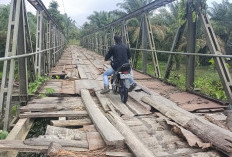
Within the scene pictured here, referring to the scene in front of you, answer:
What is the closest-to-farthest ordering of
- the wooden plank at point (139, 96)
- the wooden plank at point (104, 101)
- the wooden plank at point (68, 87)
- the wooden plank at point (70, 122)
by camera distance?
1. the wooden plank at point (70, 122)
2. the wooden plank at point (104, 101)
3. the wooden plank at point (139, 96)
4. the wooden plank at point (68, 87)

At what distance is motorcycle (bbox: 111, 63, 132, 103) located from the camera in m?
6.13

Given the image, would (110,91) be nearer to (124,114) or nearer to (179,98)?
(179,98)

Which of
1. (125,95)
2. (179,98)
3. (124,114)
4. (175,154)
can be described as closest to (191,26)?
(179,98)

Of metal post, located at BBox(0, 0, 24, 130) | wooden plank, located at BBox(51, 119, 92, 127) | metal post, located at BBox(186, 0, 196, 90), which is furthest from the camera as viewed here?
metal post, located at BBox(186, 0, 196, 90)

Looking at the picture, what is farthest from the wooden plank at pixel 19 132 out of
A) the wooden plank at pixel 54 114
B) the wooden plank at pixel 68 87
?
the wooden plank at pixel 68 87

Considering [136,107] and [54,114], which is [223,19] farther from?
[54,114]

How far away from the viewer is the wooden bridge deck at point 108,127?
3.51m

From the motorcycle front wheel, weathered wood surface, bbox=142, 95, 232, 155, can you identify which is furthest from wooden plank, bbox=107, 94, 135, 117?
weathered wood surface, bbox=142, 95, 232, 155

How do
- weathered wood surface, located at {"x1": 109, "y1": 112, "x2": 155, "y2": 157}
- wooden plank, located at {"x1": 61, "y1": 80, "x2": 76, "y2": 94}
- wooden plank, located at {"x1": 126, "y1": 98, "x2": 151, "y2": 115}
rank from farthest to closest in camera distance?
wooden plank, located at {"x1": 61, "y1": 80, "x2": 76, "y2": 94} → wooden plank, located at {"x1": 126, "y1": 98, "x2": 151, "y2": 115} → weathered wood surface, located at {"x1": 109, "y1": 112, "x2": 155, "y2": 157}

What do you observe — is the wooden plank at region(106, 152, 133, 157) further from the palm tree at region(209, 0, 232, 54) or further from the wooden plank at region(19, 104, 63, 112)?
the palm tree at region(209, 0, 232, 54)

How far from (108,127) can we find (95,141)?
0.39m

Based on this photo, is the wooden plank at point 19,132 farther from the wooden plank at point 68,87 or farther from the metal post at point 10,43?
the wooden plank at point 68,87

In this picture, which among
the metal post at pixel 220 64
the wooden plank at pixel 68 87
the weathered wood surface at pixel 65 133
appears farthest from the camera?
the wooden plank at pixel 68 87

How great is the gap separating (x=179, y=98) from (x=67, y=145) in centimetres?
355
